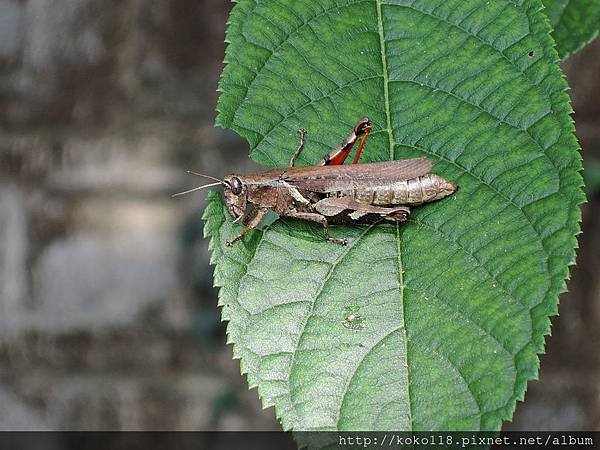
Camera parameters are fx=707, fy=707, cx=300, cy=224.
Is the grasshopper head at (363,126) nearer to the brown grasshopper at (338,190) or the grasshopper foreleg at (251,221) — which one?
the brown grasshopper at (338,190)

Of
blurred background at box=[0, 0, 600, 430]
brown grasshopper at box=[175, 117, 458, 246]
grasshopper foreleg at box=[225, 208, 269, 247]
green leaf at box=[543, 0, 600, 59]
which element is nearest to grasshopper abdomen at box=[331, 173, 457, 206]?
brown grasshopper at box=[175, 117, 458, 246]

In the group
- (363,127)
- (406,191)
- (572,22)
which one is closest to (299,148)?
(363,127)

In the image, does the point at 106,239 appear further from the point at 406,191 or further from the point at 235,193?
the point at 406,191

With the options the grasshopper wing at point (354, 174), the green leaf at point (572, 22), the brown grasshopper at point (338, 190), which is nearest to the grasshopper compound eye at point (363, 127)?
the brown grasshopper at point (338, 190)

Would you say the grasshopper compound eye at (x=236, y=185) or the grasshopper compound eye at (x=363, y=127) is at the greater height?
the grasshopper compound eye at (x=363, y=127)

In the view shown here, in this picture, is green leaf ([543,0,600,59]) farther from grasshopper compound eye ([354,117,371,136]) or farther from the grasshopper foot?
the grasshopper foot
